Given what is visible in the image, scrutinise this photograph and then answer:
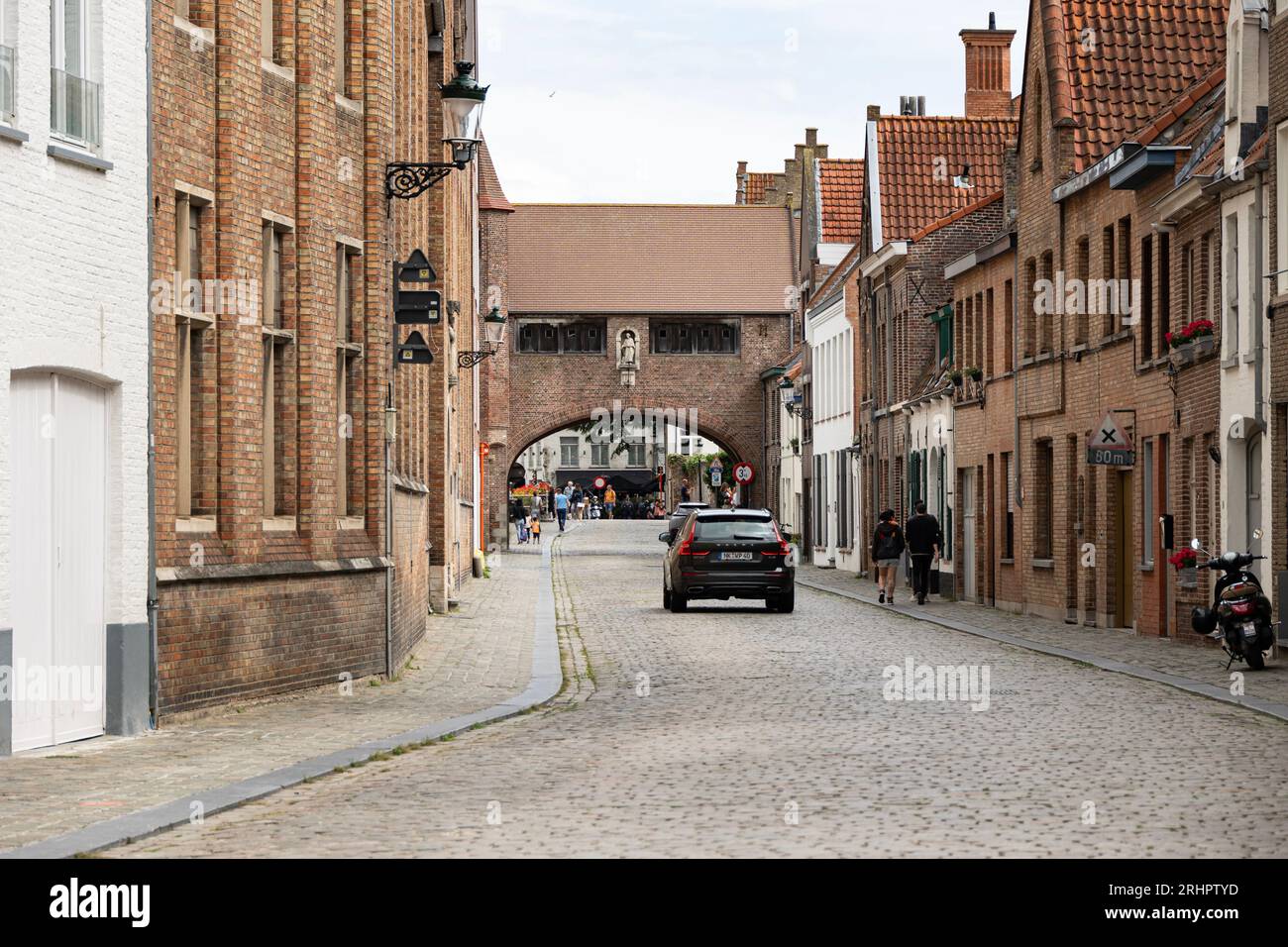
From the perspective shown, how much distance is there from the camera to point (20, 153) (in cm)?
1368

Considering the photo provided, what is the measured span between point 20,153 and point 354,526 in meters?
6.91

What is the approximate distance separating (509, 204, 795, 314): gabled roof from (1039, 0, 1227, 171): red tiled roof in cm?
4607

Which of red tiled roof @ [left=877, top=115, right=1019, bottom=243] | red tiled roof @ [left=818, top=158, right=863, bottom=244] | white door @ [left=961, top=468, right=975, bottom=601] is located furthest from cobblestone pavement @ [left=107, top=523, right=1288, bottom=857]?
red tiled roof @ [left=818, top=158, right=863, bottom=244]

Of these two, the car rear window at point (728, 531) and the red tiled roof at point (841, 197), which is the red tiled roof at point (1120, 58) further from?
the red tiled roof at point (841, 197)

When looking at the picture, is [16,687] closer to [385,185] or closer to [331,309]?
[331,309]

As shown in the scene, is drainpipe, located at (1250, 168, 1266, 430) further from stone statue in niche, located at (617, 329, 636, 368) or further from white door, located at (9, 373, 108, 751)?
stone statue in niche, located at (617, 329, 636, 368)

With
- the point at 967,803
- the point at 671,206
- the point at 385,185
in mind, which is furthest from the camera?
the point at 671,206

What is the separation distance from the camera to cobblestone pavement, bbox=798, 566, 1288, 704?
19.4 meters

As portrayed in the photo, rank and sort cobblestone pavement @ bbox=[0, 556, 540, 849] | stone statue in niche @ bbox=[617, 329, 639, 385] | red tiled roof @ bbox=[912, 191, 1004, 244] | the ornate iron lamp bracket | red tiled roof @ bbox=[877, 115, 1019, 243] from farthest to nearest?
stone statue in niche @ bbox=[617, 329, 639, 385] < red tiled roof @ bbox=[877, 115, 1019, 243] < red tiled roof @ bbox=[912, 191, 1004, 244] < the ornate iron lamp bracket < cobblestone pavement @ bbox=[0, 556, 540, 849]

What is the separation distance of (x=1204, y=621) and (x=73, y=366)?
11597 millimetres

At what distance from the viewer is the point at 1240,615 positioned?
2039cm

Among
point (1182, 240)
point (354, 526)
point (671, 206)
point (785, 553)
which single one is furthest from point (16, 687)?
point (671, 206)

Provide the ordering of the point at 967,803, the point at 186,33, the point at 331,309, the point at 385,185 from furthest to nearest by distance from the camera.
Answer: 1. the point at 385,185
2. the point at 331,309
3. the point at 186,33
4. the point at 967,803

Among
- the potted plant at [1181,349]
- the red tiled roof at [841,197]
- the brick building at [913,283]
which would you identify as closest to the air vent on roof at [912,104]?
the red tiled roof at [841,197]
